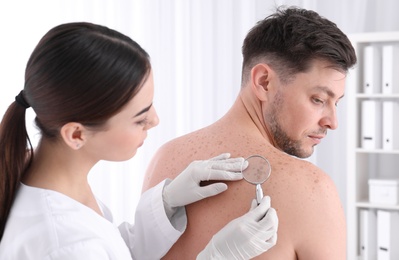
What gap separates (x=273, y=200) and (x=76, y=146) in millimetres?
443

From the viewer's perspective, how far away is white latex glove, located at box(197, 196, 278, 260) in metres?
1.26

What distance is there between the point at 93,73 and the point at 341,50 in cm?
64

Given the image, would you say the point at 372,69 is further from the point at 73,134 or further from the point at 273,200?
the point at 73,134

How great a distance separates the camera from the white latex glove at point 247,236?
126cm

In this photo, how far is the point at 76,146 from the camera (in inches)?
48.2

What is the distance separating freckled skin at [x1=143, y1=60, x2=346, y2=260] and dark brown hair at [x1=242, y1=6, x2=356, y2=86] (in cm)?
14

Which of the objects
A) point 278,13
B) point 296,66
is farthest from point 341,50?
point 278,13

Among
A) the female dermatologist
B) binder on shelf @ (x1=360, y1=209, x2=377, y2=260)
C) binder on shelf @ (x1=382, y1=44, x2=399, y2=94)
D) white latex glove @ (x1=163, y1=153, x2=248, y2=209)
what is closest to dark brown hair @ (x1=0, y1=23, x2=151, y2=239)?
the female dermatologist

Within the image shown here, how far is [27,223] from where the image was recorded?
117 cm

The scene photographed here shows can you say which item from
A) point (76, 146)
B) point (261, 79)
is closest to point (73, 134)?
→ point (76, 146)

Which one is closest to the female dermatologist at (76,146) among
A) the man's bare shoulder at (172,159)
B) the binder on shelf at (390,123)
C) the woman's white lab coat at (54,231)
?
the woman's white lab coat at (54,231)

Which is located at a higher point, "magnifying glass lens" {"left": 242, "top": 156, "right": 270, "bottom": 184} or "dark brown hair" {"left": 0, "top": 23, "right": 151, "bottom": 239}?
"dark brown hair" {"left": 0, "top": 23, "right": 151, "bottom": 239}

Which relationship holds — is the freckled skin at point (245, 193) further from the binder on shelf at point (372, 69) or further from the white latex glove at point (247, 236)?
the binder on shelf at point (372, 69)

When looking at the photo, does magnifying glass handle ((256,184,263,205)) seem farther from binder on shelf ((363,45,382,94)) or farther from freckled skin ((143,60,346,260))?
binder on shelf ((363,45,382,94))
